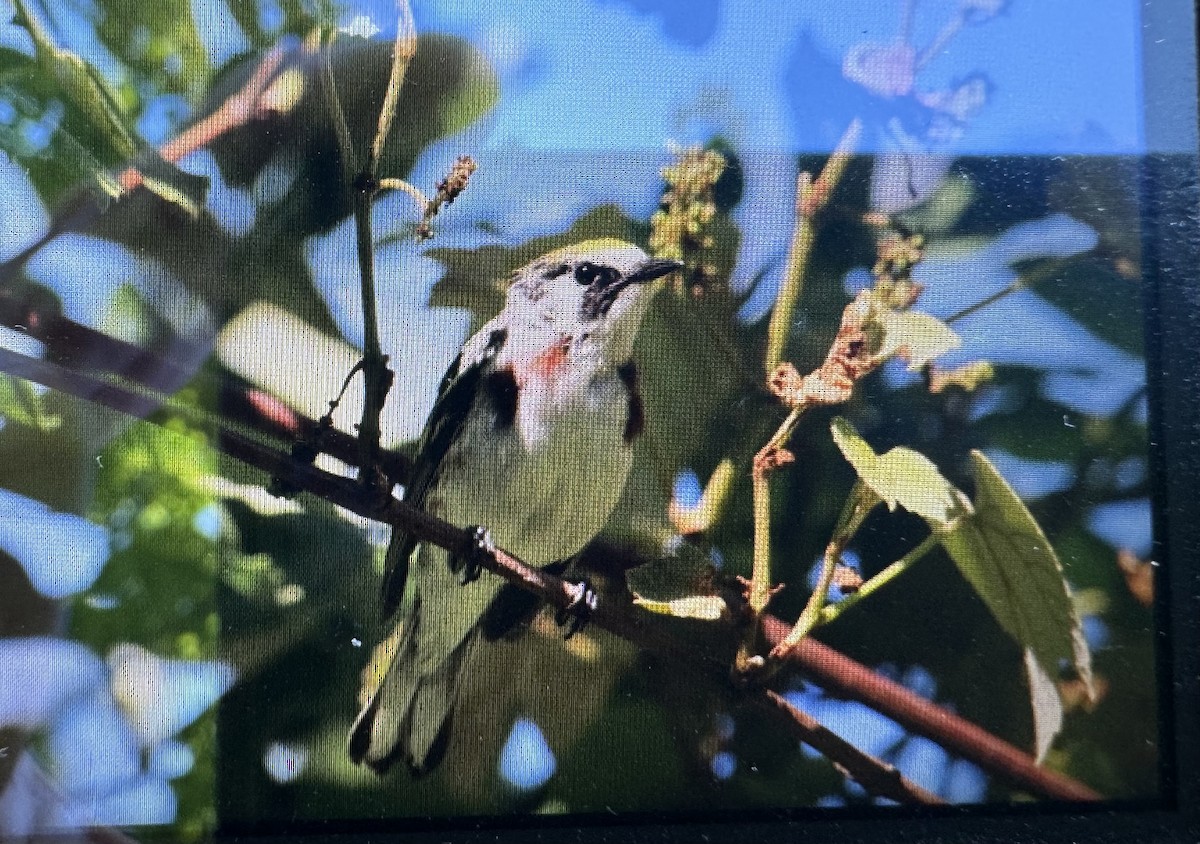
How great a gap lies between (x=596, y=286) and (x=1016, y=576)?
1.16 feet

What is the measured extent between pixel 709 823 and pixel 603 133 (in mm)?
478

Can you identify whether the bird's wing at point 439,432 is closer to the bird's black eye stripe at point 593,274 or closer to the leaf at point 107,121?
the bird's black eye stripe at point 593,274

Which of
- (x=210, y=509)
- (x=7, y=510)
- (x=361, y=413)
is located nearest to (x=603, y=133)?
(x=361, y=413)

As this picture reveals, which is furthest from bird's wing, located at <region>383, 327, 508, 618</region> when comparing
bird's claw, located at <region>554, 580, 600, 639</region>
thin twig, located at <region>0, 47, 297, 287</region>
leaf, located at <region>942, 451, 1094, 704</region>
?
leaf, located at <region>942, 451, 1094, 704</region>

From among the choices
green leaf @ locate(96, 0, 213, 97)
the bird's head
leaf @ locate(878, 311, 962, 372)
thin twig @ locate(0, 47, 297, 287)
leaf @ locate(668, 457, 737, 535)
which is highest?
green leaf @ locate(96, 0, 213, 97)

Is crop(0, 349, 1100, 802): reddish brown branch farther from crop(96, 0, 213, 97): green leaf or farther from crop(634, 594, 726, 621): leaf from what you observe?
crop(96, 0, 213, 97): green leaf

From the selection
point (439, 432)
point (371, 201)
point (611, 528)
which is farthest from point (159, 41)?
point (611, 528)

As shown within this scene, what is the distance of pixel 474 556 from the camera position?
0.57 m

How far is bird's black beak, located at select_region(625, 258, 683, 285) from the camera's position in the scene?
57cm

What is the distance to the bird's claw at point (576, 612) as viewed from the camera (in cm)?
57

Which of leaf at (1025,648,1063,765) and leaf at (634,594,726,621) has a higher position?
leaf at (634,594,726,621)

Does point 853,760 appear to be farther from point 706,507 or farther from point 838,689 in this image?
point 706,507

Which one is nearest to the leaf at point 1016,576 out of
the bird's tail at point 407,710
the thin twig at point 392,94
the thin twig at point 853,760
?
the thin twig at point 853,760

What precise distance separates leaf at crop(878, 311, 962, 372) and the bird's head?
0.51ft
